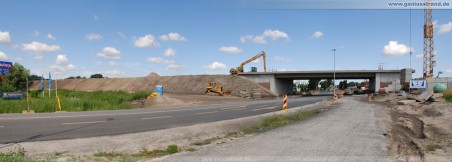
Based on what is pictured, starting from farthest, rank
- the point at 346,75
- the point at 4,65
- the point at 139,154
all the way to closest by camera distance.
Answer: the point at 346,75, the point at 4,65, the point at 139,154

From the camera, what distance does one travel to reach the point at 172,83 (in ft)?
278

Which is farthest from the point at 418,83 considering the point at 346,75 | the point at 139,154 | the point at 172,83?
the point at 172,83

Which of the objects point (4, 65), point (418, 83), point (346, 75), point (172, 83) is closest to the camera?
point (4, 65)

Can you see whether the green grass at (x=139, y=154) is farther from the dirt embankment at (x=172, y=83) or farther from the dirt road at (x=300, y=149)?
the dirt embankment at (x=172, y=83)

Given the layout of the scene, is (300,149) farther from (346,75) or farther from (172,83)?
(172,83)

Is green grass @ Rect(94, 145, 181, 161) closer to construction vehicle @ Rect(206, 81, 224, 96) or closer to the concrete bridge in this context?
construction vehicle @ Rect(206, 81, 224, 96)

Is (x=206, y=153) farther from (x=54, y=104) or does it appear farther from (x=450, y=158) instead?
(x=54, y=104)

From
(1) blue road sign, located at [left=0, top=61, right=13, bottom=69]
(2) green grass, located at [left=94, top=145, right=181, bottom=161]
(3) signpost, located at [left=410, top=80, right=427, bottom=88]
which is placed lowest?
(2) green grass, located at [left=94, top=145, right=181, bottom=161]

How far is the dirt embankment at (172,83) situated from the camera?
68.8 metres

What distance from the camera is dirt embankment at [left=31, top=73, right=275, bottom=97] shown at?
68.8 meters

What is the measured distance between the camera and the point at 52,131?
10.8 metres

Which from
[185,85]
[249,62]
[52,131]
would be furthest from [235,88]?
[52,131]

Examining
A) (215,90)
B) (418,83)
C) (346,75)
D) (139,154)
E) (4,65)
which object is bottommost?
(139,154)

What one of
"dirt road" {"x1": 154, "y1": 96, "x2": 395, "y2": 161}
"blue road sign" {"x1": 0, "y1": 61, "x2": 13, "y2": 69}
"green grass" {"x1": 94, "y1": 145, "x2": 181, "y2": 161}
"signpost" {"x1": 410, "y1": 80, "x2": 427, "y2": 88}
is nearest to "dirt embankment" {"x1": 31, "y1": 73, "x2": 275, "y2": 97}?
"signpost" {"x1": 410, "y1": 80, "x2": 427, "y2": 88}
